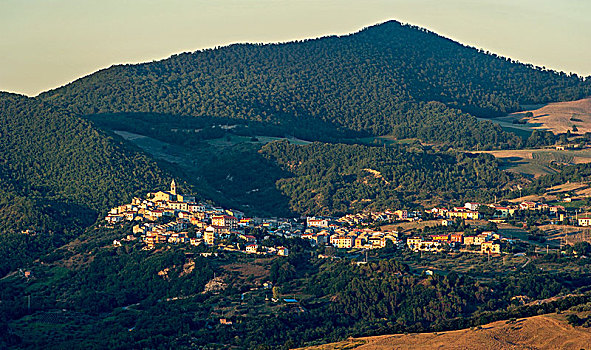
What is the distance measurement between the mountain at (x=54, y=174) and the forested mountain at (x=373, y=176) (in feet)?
57.4

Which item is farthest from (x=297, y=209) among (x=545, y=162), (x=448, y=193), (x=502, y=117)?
(x=502, y=117)

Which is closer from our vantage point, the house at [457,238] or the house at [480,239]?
the house at [480,239]

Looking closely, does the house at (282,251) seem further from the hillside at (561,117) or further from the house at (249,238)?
the hillside at (561,117)

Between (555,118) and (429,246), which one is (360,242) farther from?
(555,118)

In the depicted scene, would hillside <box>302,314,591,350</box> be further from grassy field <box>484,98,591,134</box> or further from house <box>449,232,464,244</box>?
grassy field <box>484,98,591,134</box>

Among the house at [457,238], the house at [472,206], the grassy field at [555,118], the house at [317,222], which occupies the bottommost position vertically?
the house at [457,238]

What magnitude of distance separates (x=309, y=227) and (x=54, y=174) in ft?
97.6

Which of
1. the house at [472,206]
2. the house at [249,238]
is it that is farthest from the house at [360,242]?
the house at [472,206]

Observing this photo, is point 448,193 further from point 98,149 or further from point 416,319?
point 416,319

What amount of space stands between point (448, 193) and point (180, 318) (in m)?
56.5

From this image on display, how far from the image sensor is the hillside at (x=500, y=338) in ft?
227

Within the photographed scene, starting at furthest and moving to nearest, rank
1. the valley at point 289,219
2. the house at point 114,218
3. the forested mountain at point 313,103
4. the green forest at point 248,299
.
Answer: the forested mountain at point 313,103, the house at point 114,218, the valley at point 289,219, the green forest at point 248,299

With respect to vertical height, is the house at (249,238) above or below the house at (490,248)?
above

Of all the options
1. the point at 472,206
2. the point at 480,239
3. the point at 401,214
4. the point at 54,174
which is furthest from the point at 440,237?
the point at 54,174
